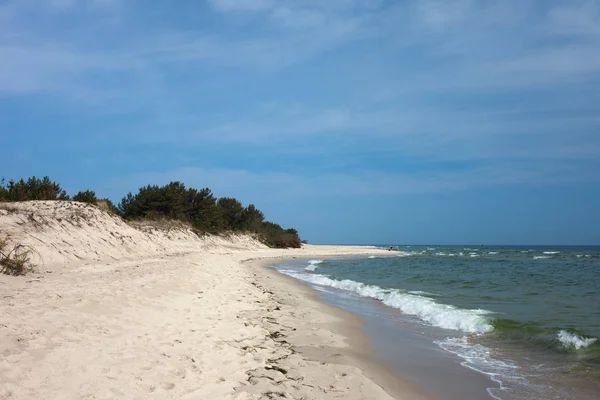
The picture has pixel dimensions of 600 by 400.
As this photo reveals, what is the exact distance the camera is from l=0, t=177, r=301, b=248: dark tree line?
22.8 metres

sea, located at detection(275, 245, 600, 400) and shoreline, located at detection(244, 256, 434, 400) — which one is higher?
shoreline, located at detection(244, 256, 434, 400)

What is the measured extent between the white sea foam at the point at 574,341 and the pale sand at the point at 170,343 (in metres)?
4.06

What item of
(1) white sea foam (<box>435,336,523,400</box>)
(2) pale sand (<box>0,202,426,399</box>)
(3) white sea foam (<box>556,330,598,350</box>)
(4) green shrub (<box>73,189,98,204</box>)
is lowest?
(1) white sea foam (<box>435,336,523,400</box>)

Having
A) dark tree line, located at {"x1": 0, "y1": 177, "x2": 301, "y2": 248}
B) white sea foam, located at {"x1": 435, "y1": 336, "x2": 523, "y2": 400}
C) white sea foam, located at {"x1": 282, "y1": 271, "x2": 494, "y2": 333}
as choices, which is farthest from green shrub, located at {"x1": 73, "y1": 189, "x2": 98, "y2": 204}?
white sea foam, located at {"x1": 435, "y1": 336, "x2": 523, "y2": 400}

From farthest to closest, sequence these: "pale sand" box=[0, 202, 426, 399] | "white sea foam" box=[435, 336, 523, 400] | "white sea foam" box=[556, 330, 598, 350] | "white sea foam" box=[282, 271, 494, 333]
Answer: "white sea foam" box=[282, 271, 494, 333] < "white sea foam" box=[556, 330, 598, 350] < "white sea foam" box=[435, 336, 523, 400] < "pale sand" box=[0, 202, 426, 399]

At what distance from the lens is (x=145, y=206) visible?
3403 cm

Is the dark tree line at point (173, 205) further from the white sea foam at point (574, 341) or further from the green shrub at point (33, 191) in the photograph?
the white sea foam at point (574, 341)

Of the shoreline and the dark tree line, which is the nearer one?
the shoreline

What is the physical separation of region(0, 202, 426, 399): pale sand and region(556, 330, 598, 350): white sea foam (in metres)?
4.06

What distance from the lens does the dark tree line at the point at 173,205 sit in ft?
74.8

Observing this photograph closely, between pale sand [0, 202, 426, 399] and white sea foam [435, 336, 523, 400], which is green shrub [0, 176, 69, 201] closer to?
pale sand [0, 202, 426, 399]

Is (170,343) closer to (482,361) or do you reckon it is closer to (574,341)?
(482,361)

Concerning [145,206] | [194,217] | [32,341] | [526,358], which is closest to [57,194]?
[145,206]

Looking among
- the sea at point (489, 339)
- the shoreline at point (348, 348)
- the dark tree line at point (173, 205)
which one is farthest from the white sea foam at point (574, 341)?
the dark tree line at point (173, 205)
